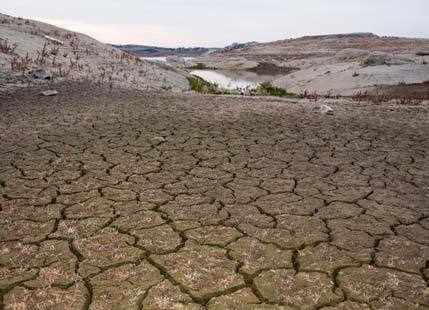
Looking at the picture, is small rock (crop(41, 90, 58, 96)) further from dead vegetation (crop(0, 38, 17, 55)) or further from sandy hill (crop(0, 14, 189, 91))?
dead vegetation (crop(0, 38, 17, 55))

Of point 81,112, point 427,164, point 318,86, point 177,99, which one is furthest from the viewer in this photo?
point 318,86

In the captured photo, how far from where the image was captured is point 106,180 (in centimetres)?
465

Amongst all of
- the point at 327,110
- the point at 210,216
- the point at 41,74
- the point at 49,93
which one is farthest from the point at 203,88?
the point at 210,216

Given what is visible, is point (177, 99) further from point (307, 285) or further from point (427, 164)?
point (307, 285)

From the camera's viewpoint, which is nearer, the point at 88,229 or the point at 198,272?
the point at 198,272

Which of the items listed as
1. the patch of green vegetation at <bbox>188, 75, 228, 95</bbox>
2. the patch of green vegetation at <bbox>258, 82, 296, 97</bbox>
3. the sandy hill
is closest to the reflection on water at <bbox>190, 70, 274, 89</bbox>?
the patch of green vegetation at <bbox>258, 82, 296, 97</bbox>

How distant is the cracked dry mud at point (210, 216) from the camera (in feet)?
8.65

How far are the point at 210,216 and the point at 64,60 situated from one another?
41.3ft

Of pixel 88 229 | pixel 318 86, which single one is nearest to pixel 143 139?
pixel 88 229

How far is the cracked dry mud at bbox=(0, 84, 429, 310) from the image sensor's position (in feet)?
8.65

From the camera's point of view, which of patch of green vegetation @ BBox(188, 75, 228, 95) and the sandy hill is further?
patch of green vegetation @ BBox(188, 75, 228, 95)

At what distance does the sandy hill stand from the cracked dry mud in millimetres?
5330

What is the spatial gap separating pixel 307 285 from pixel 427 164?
3.71 metres

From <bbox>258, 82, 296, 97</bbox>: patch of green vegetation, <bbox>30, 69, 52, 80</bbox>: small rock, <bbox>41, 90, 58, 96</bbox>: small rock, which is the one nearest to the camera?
<bbox>41, 90, 58, 96</bbox>: small rock
